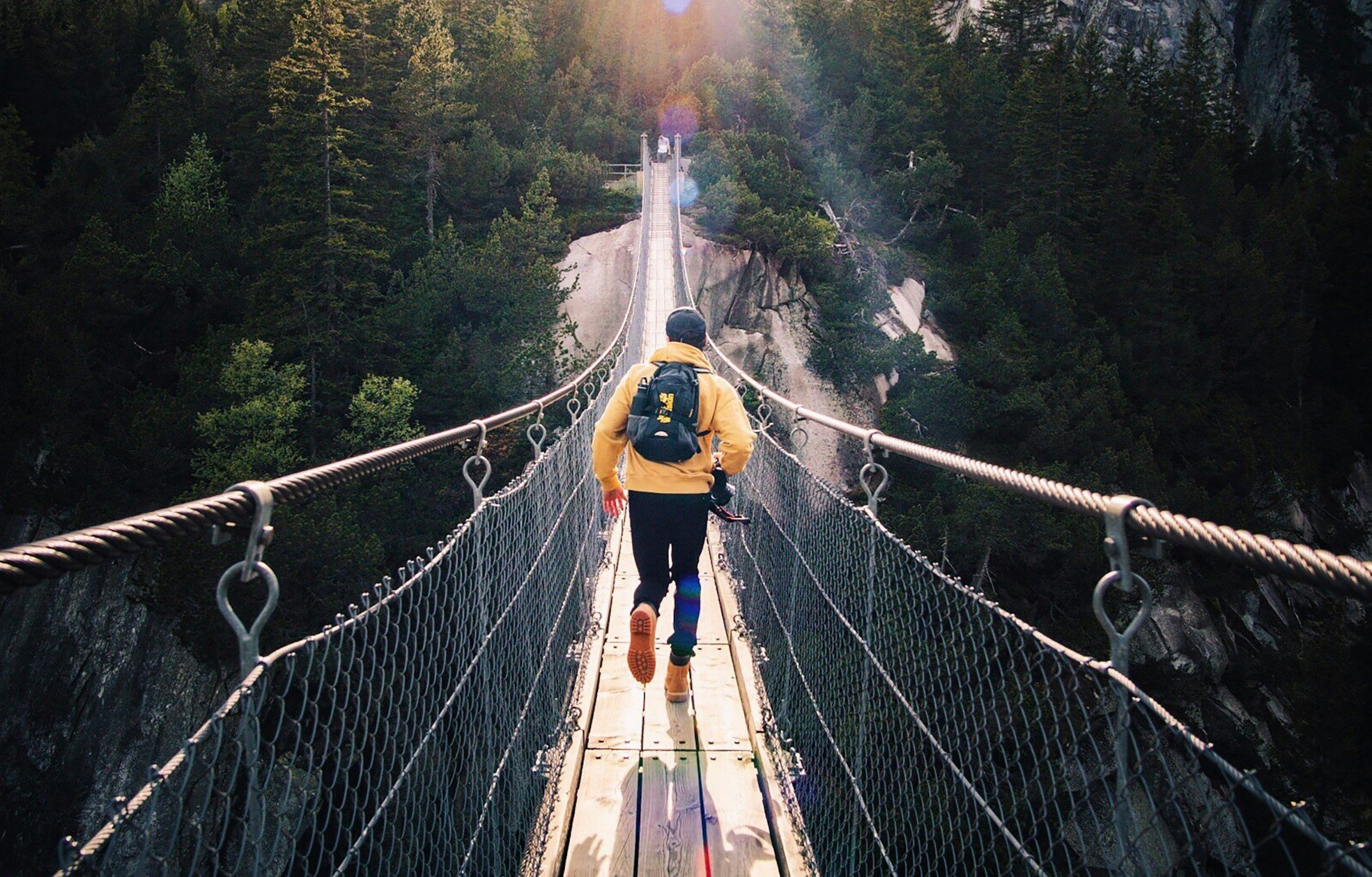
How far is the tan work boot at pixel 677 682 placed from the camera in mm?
2994

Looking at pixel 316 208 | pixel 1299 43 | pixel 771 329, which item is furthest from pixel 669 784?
pixel 1299 43

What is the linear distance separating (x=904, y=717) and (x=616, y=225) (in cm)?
1950

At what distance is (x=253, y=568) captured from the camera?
1009mm

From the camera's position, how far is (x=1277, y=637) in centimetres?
1712

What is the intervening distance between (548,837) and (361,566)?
12.1 m

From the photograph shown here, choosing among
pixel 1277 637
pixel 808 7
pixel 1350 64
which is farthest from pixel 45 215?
pixel 1350 64

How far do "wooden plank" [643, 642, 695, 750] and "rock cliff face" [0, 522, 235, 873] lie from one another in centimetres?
1253

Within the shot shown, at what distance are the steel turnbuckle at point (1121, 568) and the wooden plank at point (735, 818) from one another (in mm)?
1503

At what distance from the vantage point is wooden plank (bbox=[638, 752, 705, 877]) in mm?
2191

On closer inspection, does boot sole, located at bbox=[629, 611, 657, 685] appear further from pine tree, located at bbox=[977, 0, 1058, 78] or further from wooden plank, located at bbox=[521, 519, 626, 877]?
pine tree, located at bbox=[977, 0, 1058, 78]

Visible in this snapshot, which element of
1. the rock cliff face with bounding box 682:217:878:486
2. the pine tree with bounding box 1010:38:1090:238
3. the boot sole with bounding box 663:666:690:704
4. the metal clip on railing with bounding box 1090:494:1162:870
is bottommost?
the rock cliff face with bounding box 682:217:878:486

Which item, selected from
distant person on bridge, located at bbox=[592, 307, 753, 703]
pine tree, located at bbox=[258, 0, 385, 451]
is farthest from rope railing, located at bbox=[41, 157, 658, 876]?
pine tree, located at bbox=[258, 0, 385, 451]

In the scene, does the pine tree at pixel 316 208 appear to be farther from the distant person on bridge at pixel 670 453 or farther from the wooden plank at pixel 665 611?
the distant person on bridge at pixel 670 453

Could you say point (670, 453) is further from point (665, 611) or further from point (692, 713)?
point (665, 611)
